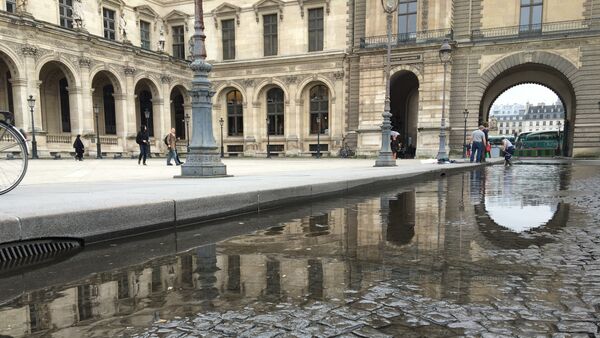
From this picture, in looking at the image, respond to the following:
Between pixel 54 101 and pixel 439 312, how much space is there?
1435 inches

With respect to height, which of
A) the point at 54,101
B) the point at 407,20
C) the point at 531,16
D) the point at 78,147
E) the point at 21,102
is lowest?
the point at 78,147

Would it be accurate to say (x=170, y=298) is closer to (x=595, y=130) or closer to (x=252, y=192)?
(x=252, y=192)

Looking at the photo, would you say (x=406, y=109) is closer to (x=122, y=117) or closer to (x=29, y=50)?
(x=122, y=117)

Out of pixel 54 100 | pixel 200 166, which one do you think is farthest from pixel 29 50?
pixel 200 166

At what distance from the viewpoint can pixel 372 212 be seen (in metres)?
5.98

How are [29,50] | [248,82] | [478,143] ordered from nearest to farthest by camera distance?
1. [478,143]
2. [29,50]
3. [248,82]

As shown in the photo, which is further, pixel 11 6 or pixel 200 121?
pixel 11 6

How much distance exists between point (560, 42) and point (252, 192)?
98.5 ft

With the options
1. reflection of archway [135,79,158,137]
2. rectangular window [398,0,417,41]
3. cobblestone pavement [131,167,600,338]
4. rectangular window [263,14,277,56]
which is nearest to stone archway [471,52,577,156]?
rectangular window [398,0,417,41]

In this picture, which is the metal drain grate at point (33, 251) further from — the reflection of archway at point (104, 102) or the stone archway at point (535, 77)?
the reflection of archway at point (104, 102)

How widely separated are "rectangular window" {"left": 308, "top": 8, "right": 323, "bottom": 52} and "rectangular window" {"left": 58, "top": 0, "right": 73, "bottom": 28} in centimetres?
1916

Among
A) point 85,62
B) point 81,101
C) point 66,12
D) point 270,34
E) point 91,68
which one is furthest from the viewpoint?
point 270,34

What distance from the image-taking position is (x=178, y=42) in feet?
132

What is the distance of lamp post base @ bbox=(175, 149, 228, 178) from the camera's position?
9.24m
